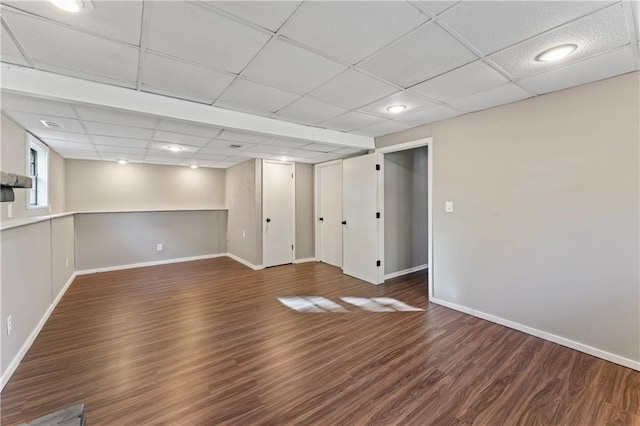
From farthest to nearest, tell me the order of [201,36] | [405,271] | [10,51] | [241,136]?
[405,271], [241,136], [10,51], [201,36]

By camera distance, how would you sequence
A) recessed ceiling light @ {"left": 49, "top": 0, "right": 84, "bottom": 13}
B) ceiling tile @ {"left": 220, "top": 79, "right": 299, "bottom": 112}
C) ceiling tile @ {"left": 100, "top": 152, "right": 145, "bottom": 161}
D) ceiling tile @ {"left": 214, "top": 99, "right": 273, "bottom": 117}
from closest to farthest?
recessed ceiling light @ {"left": 49, "top": 0, "right": 84, "bottom": 13} < ceiling tile @ {"left": 220, "top": 79, "right": 299, "bottom": 112} < ceiling tile @ {"left": 214, "top": 99, "right": 273, "bottom": 117} < ceiling tile @ {"left": 100, "top": 152, "right": 145, "bottom": 161}

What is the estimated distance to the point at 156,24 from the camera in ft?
5.12

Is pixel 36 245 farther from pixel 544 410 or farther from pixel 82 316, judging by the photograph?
pixel 544 410

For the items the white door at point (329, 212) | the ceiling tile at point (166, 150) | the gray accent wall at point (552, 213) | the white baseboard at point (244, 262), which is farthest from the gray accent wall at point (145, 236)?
the gray accent wall at point (552, 213)

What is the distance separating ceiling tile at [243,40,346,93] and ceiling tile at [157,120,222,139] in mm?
1119

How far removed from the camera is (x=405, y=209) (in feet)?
15.7

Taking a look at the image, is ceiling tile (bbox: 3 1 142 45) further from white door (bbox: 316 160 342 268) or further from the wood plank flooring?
white door (bbox: 316 160 342 268)

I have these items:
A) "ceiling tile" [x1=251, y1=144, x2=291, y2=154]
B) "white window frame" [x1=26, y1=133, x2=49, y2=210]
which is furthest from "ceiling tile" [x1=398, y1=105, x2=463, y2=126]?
"white window frame" [x1=26, y1=133, x2=49, y2=210]

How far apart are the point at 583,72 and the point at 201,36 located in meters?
2.91

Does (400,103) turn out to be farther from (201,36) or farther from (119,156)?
→ (119,156)

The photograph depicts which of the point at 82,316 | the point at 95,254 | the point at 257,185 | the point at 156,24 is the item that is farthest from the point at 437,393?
the point at 95,254

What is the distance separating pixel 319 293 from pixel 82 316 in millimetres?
2938

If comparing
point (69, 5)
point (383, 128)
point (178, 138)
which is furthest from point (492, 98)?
point (178, 138)

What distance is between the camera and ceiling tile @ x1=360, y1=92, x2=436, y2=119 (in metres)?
2.66
